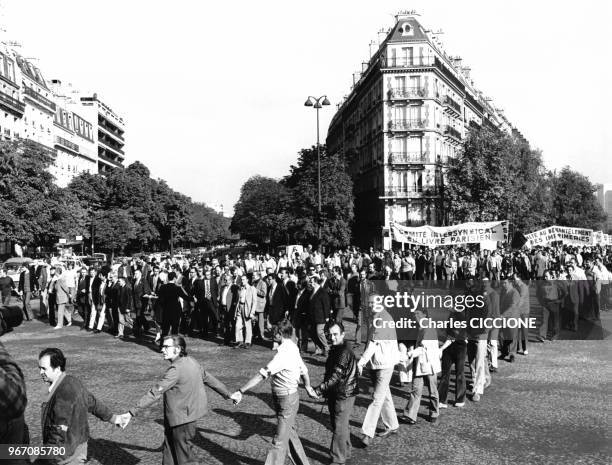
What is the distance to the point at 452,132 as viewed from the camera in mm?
66875

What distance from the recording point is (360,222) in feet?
224

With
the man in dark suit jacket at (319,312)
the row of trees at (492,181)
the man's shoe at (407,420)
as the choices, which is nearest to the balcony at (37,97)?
the row of trees at (492,181)

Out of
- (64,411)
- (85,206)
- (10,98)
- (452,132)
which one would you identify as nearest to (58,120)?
(10,98)

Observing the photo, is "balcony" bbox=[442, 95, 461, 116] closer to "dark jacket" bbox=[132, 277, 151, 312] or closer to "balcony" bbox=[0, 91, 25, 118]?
"balcony" bbox=[0, 91, 25, 118]

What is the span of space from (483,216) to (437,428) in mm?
49434

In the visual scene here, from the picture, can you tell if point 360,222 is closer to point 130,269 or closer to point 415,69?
point 415,69

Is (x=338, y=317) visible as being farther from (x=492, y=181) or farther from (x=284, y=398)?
(x=492, y=181)

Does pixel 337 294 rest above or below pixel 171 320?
above

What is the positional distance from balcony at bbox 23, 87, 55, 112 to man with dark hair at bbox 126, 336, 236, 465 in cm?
7601

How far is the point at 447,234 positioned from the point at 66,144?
75102 millimetres

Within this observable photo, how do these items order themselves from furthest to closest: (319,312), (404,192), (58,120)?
1. (58,120)
2. (404,192)
3. (319,312)

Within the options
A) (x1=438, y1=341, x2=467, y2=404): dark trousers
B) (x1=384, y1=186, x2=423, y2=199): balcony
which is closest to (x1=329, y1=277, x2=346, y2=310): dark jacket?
(x1=438, y1=341, x2=467, y2=404): dark trousers

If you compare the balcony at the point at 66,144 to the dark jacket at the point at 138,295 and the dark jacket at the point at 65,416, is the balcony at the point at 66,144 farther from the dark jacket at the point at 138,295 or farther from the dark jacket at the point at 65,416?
the dark jacket at the point at 65,416

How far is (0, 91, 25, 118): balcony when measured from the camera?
64.8 m
